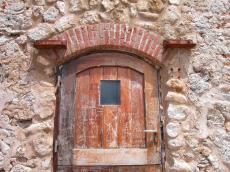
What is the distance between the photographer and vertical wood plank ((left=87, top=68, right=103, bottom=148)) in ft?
11.1

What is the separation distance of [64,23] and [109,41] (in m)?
0.59

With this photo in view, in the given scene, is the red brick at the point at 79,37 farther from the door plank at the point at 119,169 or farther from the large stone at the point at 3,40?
the door plank at the point at 119,169

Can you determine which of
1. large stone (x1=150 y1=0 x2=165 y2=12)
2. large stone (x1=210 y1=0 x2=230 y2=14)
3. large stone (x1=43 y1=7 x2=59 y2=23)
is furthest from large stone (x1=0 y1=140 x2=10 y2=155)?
large stone (x1=210 y1=0 x2=230 y2=14)

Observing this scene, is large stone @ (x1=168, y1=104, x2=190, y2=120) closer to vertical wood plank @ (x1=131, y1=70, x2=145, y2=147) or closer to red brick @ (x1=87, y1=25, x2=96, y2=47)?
vertical wood plank @ (x1=131, y1=70, x2=145, y2=147)

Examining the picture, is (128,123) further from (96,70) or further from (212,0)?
(212,0)

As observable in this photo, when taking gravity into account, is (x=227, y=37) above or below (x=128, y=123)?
above

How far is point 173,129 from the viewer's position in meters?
3.31

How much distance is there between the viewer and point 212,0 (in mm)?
3758

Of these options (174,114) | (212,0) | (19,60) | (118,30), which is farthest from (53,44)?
(212,0)

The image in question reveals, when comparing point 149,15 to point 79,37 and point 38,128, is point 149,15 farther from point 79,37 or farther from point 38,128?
point 38,128

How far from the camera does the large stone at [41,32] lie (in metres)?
3.51

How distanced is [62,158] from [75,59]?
117 centimetres

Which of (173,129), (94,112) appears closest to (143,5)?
(94,112)

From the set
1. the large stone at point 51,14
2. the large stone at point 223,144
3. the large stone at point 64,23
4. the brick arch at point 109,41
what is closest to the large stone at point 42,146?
the brick arch at point 109,41
